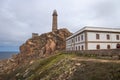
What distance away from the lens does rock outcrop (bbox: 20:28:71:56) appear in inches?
3046

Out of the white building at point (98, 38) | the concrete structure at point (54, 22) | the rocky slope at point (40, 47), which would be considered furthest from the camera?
the concrete structure at point (54, 22)

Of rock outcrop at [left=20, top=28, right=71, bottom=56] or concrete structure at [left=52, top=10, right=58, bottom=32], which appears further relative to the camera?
concrete structure at [left=52, top=10, right=58, bottom=32]

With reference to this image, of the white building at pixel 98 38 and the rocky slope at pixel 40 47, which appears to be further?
the rocky slope at pixel 40 47

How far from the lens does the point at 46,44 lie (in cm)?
7825

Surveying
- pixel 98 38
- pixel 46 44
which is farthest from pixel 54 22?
pixel 98 38

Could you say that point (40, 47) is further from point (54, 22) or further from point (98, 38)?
point (98, 38)

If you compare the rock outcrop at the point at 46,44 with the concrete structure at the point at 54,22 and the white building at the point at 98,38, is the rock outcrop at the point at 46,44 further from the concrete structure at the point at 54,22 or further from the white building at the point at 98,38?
the white building at the point at 98,38

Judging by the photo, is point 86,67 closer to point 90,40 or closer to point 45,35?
point 90,40

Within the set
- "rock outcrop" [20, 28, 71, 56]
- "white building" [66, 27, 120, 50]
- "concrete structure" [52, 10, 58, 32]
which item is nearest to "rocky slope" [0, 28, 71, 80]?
"rock outcrop" [20, 28, 71, 56]

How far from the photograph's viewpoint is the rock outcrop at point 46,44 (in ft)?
254

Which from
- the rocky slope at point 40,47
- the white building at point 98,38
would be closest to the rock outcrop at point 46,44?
the rocky slope at point 40,47

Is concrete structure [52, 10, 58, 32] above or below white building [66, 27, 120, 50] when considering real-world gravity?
above

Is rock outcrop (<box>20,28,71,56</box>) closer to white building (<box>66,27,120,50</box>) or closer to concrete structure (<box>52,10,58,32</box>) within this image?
concrete structure (<box>52,10,58,32</box>)

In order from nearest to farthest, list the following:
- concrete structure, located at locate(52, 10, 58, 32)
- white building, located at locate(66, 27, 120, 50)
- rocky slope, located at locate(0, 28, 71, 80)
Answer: white building, located at locate(66, 27, 120, 50), rocky slope, located at locate(0, 28, 71, 80), concrete structure, located at locate(52, 10, 58, 32)
